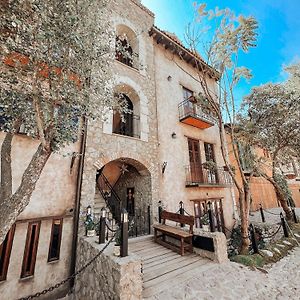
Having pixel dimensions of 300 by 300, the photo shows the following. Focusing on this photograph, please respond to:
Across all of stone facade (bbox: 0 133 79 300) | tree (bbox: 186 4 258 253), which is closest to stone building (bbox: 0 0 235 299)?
stone facade (bbox: 0 133 79 300)

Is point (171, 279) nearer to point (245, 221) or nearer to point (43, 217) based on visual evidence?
point (245, 221)

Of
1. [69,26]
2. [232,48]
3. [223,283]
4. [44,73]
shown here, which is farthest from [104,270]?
[232,48]

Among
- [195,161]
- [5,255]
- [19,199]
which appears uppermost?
[195,161]

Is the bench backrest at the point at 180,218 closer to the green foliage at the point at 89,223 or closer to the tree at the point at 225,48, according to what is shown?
the tree at the point at 225,48

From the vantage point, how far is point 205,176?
1031 cm

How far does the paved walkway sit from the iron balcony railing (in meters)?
7.66

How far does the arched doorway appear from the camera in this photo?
7953 mm

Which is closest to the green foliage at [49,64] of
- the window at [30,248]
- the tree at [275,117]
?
the window at [30,248]

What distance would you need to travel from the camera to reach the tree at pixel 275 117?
32.4 feet

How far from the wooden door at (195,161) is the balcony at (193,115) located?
1.14 meters

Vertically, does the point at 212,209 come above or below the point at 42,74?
below

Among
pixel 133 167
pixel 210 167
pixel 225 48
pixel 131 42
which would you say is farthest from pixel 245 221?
pixel 131 42

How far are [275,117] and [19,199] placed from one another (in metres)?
12.7

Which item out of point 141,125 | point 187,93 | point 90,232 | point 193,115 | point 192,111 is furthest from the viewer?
point 187,93
